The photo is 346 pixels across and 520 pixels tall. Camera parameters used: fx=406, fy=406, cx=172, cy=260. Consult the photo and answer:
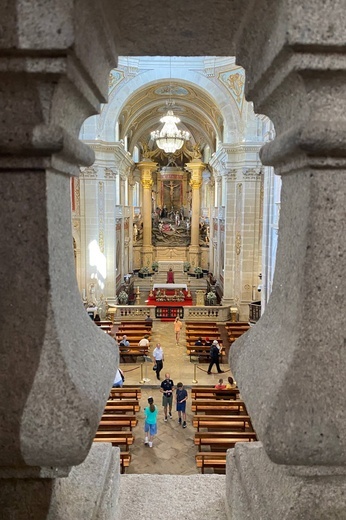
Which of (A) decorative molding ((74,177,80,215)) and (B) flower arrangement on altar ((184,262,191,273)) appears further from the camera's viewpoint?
(B) flower arrangement on altar ((184,262,191,273))

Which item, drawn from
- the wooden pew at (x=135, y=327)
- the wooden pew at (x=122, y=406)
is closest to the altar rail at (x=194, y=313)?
the wooden pew at (x=135, y=327)

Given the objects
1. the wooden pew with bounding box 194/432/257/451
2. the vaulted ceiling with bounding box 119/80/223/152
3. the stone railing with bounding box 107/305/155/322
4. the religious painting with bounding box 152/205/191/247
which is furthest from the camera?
the religious painting with bounding box 152/205/191/247

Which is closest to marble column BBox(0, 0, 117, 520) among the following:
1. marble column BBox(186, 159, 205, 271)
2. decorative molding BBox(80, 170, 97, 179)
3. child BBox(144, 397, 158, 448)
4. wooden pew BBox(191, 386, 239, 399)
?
child BBox(144, 397, 158, 448)

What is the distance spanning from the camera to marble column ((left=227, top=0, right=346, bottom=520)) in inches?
43.9

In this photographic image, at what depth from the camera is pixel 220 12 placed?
1.40 m

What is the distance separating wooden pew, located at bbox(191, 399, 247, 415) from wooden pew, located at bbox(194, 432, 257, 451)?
1159 millimetres

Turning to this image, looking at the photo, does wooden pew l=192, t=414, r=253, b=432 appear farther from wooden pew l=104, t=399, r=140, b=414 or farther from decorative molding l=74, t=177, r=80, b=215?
decorative molding l=74, t=177, r=80, b=215

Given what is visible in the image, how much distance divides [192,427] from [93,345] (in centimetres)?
817

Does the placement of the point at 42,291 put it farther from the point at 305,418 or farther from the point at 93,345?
the point at 305,418

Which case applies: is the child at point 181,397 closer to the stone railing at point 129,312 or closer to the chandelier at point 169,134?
the stone railing at point 129,312

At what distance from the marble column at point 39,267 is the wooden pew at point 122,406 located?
7.98 m

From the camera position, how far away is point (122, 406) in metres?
8.97

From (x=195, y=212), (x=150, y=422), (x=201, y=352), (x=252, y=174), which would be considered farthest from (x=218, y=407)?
(x=195, y=212)

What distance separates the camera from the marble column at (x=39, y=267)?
1138mm
